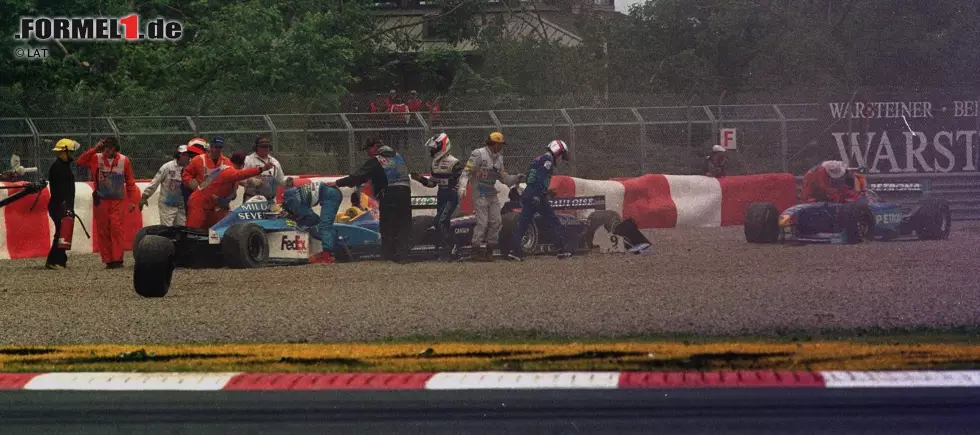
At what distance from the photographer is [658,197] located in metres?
18.3

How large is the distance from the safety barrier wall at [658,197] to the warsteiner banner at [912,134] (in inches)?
162

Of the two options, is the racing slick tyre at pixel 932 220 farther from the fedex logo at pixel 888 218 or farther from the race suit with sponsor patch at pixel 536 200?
the race suit with sponsor patch at pixel 536 200

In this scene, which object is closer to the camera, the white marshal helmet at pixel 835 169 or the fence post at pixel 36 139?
the white marshal helmet at pixel 835 169

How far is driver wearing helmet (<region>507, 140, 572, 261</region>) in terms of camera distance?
13812 millimetres

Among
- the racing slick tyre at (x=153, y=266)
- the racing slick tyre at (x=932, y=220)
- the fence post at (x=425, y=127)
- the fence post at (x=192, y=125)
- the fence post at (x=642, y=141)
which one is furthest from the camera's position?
the fence post at (x=642, y=141)

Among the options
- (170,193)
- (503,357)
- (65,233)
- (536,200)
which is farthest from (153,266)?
(503,357)

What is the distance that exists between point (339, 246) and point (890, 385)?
9441 mm

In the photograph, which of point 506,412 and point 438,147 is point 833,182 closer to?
point 438,147

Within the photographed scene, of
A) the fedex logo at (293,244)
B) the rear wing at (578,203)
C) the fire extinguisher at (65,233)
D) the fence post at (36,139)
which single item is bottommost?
the fedex logo at (293,244)

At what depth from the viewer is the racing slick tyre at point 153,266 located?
412 inches

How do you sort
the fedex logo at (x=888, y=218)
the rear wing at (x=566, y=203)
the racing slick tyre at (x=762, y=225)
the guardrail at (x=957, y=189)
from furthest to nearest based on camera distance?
the guardrail at (x=957, y=189), the fedex logo at (x=888, y=218), the racing slick tyre at (x=762, y=225), the rear wing at (x=566, y=203)

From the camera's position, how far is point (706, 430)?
15.5 ft

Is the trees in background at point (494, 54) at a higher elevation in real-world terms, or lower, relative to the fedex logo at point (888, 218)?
higher

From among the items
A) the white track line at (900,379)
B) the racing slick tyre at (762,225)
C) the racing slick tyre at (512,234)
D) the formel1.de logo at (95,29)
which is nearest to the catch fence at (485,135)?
the formel1.de logo at (95,29)
